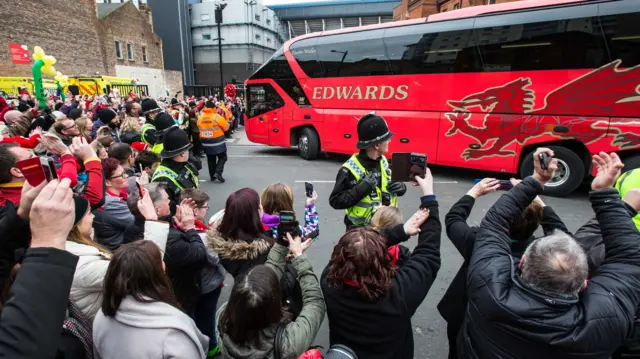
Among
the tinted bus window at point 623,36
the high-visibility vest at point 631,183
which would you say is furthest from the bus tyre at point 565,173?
the high-visibility vest at point 631,183

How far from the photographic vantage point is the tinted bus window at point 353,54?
29.7 ft

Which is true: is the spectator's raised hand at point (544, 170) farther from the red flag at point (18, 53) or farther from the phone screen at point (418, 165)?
the red flag at point (18, 53)

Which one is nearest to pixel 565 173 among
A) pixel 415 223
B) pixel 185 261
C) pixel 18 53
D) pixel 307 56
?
pixel 415 223

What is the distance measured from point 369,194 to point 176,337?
2.33 metres

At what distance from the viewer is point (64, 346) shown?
1.46 m

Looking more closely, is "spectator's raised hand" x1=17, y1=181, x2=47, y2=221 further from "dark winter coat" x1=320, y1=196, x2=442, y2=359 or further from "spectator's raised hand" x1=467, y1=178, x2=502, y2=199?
"spectator's raised hand" x1=467, y1=178, x2=502, y2=199

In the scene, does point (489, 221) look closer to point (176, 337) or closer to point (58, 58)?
point (176, 337)

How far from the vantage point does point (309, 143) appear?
10.9 m

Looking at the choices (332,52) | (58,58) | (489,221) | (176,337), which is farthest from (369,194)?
(58,58)

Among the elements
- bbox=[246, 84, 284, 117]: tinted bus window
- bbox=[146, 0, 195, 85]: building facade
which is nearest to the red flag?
bbox=[246, 84, 284, 117]: tinted bus window

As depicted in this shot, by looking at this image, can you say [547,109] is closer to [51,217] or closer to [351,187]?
[351,187]

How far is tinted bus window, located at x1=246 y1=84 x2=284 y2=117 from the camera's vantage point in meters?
11.6

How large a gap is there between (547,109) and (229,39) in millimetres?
36848

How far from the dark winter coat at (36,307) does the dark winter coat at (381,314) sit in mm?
1113
